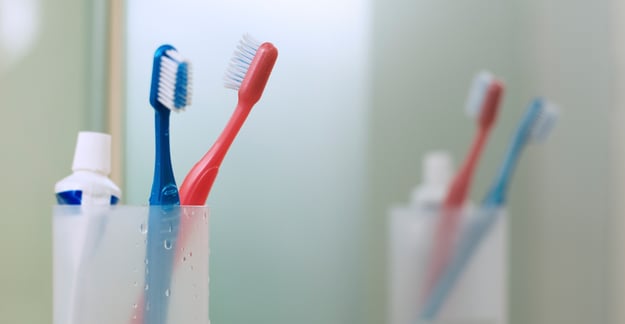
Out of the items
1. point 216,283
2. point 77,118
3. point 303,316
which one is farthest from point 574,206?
point 77,118

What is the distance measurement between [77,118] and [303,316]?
1.03ft

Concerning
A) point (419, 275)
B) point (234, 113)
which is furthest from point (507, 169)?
point (234, 113)

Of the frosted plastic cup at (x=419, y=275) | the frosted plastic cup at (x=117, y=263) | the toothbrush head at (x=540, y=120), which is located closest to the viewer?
the frosted plastic cup at (x=117, y=263)

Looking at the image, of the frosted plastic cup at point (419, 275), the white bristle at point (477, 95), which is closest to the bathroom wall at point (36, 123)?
the frosted plastic cup at point (419, 275)

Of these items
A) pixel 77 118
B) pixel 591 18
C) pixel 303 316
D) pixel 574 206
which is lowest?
pixel 303 316

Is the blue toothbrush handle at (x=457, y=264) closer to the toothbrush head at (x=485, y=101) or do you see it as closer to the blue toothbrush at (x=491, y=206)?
the blue toothbrush at (x=491, y=206)

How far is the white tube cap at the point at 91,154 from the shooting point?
0.55 metres

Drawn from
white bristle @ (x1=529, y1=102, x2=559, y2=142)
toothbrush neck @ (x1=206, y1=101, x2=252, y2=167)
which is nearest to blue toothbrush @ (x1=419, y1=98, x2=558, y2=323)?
white bristle @ (x1=529, y1=102, x2=559, y2=142)

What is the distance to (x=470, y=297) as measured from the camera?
814 millimetres

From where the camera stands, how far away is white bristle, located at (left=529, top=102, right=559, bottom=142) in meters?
0.90

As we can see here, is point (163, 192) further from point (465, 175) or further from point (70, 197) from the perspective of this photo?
point (465, 175)

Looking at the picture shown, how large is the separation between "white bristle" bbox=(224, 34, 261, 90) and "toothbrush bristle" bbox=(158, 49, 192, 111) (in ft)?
0.16

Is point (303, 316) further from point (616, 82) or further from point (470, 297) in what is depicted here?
point (616, 82)

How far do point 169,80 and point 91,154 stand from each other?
0.09m
